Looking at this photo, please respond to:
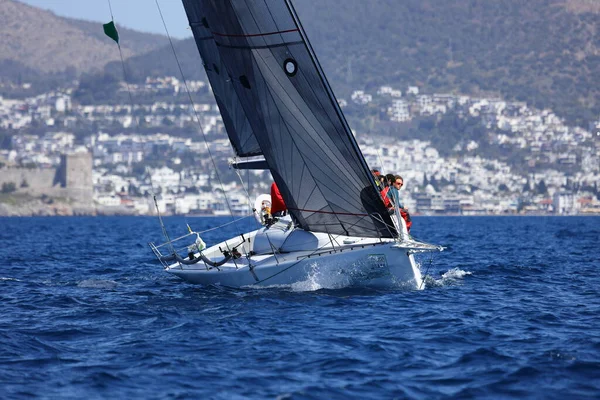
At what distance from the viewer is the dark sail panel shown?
650 inches

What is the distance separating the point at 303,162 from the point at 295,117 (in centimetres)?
71

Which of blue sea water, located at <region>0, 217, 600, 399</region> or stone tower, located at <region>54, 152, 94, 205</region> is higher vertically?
stone tower, located at <region>54, 152, 94, 205</region>

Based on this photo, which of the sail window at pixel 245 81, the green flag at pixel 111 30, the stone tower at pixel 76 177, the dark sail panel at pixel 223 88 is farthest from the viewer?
the stone tower at pixel 76 177

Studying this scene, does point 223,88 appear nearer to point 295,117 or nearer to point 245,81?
point 245,81

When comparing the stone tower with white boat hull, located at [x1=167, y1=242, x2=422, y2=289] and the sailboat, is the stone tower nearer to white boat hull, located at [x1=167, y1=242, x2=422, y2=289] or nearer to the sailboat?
white boat hull, located at [x1=167, y1=242, x2=422, y2=289]

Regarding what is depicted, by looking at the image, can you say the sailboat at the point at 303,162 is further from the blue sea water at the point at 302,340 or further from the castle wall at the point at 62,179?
the castle wall at the point at 62,179

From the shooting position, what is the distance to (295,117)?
14914 millimetres

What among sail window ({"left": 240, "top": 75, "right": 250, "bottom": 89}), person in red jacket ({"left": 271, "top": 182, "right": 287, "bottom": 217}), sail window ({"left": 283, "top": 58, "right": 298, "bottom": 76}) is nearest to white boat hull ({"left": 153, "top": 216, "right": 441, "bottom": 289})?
person in red jacket ({"left": 271, "top": 182, "right": 287, "bottom": 217})

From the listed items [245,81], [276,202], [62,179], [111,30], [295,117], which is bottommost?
[276,202]

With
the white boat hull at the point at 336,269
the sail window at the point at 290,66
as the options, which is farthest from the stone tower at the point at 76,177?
the sail window at the point at 290,66

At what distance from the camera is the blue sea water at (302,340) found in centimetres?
946

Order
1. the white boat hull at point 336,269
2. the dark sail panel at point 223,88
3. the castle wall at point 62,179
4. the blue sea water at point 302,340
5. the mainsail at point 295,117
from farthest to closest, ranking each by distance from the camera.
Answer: the castle wall at point 62,179
the dark sail panel at point 223,88
the white boat hull at point 336,269
the mainsail at point 295,117
the blue sea water at point 302,340

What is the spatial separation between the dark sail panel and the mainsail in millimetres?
889

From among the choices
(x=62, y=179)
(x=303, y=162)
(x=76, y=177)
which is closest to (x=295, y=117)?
(x=303, y=162)
